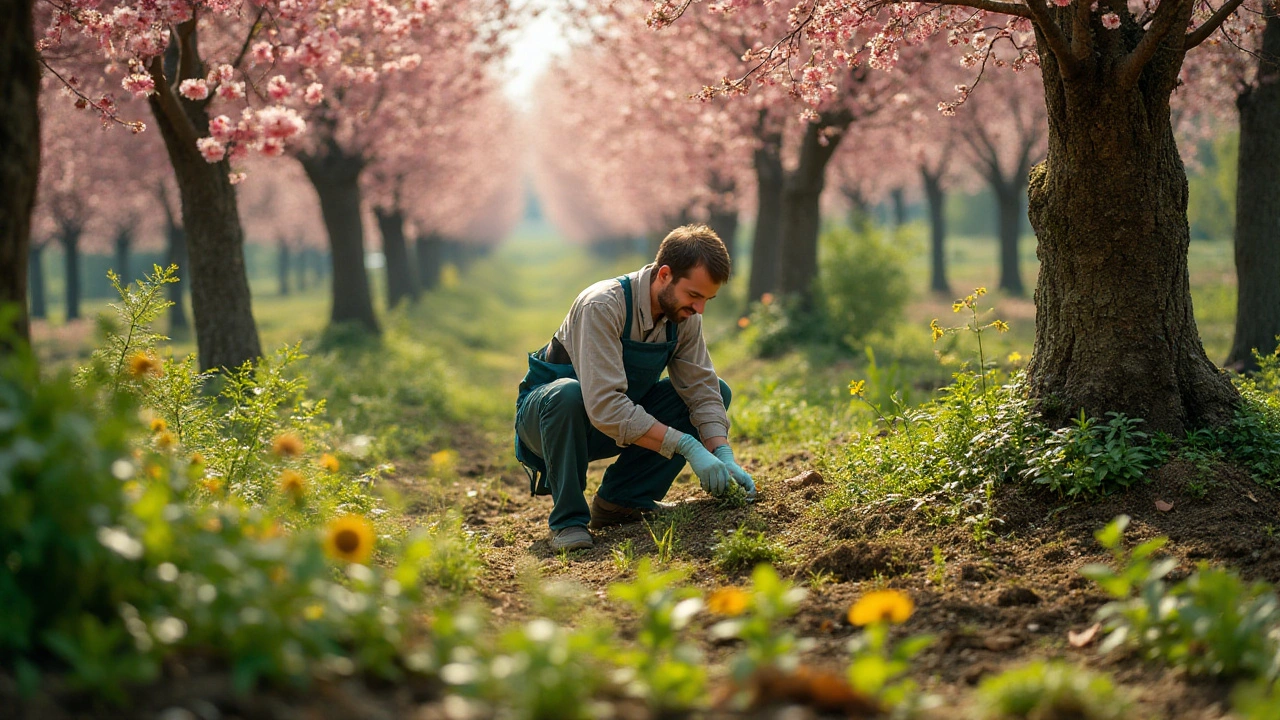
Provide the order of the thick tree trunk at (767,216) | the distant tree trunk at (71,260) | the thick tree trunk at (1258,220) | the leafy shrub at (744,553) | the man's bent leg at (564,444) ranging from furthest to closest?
the distant tree trunk at (71,260), the thick tree trunk at (767,216), the thick tree trunk at (1258,220), the man's bent leg at (564,444), the leafy shrub at (744,553)

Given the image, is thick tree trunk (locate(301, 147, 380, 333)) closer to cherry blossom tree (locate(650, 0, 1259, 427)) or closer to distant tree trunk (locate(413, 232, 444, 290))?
cherry blossom tree (locate(650, 0, 1259, 427))

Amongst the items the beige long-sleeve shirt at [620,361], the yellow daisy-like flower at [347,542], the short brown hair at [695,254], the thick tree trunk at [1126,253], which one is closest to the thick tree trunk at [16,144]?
the yellow daisy-like flower at [347,542]

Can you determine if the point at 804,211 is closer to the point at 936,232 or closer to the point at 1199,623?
the point at 1199,623

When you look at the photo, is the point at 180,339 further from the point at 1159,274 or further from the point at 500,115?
the point at 1159,274

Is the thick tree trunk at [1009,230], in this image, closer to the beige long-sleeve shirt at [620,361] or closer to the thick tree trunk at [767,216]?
the thick tree trunk at [767,216]

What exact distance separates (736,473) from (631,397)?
0.62 meters

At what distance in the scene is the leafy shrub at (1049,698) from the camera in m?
2.03

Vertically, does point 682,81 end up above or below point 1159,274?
above

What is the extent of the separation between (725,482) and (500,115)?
24.1 m

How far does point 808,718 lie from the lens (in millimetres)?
1909

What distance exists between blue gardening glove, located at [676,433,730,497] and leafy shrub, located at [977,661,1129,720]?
221 cm

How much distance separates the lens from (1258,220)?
273 inches

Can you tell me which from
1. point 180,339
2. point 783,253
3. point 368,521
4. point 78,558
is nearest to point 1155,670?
point 78,558

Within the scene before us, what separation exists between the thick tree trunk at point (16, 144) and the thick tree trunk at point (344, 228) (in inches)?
408
